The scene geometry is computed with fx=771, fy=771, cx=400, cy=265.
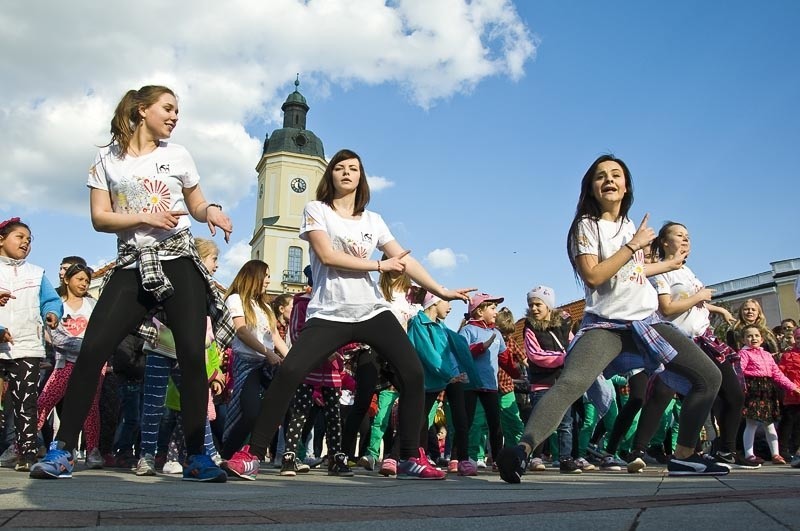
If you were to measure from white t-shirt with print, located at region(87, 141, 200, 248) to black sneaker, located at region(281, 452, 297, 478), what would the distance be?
2.04 metres

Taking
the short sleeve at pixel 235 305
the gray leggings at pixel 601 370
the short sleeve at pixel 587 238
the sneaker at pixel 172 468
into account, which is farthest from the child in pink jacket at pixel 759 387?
the sneaker at pixel 172 468

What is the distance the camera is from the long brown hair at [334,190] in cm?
536

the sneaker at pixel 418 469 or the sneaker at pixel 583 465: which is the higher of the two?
the sneaker at pixel 418 469

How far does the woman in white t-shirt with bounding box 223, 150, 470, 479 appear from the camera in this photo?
4.71 m

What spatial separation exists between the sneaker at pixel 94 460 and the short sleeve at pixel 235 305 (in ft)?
5.98

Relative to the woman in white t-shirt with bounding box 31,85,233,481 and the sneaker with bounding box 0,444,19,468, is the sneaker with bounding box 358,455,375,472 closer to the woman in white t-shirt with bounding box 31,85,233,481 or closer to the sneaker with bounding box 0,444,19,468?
the sneaker with bounding box 0,444,19,468

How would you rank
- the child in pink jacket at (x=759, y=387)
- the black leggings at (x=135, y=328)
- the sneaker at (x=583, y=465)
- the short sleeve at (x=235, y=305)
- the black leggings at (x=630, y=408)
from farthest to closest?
the child in pink jacket at (x=759, y=387)
the black leggings at (x=630, y=408)
the sneaker at (x=583, y=465)
the short sleeve at (x=235, y=305)
the black leggings at (x=135, y=328)

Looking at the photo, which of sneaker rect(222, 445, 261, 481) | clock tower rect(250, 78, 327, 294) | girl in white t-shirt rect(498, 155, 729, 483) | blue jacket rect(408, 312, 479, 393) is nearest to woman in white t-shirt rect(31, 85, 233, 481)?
sneaker rect(222, 445, 261, 481)

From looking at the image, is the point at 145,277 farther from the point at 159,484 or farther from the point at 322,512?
the point at 322,512

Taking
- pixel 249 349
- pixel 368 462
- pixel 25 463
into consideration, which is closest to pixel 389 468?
pixel 249 349

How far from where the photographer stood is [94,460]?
661 cm

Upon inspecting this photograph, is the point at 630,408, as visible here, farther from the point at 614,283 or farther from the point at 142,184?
the point at 142,184

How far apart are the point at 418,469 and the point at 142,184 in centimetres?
241

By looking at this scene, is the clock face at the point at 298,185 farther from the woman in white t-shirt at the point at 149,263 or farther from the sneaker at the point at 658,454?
the woman in white t-shirt at the point at 149,263
